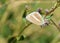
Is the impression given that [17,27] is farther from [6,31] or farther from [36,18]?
[36,18]

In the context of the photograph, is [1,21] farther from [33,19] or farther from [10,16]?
[33,19]

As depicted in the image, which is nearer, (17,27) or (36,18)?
(36,18)

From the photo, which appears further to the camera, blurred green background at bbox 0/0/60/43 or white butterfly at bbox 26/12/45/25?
blurred green background at bbox 0/0/60/43

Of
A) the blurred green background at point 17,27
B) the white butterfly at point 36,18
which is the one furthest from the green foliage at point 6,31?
the white butterfly at point 36,18

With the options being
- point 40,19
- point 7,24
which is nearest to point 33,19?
point 40,19

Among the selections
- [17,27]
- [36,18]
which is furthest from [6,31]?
[36,18]

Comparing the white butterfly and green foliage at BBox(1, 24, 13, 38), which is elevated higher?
green foliage at BBox(1, 24, 13, 38)

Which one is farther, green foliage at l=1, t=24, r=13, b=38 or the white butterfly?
green foliage at l=1, t=24, r=13, b=38

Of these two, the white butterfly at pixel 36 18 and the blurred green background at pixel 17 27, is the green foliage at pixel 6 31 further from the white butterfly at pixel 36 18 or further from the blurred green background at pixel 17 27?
the white butterfly at pixel 36 18

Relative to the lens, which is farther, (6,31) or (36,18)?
(6,31)

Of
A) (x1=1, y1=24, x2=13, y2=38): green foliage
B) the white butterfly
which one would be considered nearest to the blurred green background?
(x1=1, y1=24, x2=13, y2=38): green foliage

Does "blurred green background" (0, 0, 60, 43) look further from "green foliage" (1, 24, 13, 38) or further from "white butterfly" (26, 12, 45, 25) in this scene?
"white butterfly" (26, 12, 45, 25)
